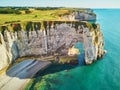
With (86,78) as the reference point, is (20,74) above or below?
above

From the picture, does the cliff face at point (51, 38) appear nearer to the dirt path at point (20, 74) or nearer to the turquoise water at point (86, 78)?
the dirt path at point (20, 74)

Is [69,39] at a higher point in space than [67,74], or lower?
higher

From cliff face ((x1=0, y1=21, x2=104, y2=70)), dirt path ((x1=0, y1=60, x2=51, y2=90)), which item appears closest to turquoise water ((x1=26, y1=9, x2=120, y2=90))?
dirt path ((x1=0, y1=60, x2=51, y2=90))

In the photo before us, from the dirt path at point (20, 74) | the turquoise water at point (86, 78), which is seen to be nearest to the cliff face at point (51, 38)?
the dirt path at point (20, 74)

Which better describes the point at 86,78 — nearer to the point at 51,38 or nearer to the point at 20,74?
the point at 20,74

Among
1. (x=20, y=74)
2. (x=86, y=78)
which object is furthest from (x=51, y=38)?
(x=86, y=78)

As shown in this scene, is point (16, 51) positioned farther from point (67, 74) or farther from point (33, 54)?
point (67, 74)

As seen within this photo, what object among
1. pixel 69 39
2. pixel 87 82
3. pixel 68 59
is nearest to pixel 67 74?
pixel 87 82
